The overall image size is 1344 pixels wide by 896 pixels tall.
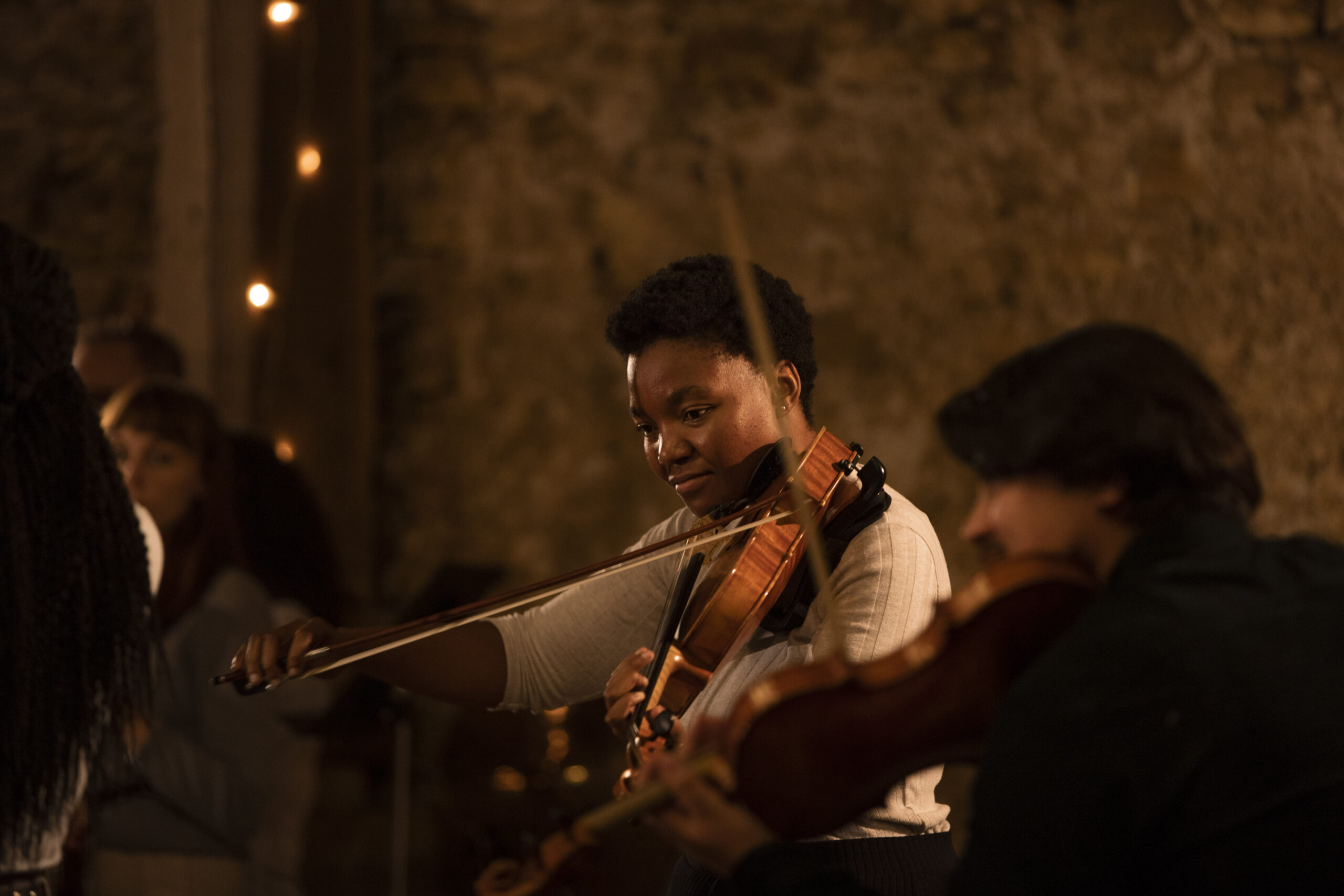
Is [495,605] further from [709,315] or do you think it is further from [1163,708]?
[1163,708]

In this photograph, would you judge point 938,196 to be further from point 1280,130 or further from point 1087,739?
point 1087,739

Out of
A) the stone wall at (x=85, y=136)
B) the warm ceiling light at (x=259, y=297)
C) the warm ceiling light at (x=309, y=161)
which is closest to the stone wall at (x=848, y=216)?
the warm ceiling light at (x=309, y=161)

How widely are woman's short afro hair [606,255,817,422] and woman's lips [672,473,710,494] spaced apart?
15cm

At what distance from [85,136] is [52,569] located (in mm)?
2682

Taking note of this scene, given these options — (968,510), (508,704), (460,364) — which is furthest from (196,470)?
(968,510)

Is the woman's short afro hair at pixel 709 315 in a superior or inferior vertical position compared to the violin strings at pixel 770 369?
superior

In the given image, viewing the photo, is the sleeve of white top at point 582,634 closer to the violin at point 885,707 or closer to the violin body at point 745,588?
the violin body at point 745,588

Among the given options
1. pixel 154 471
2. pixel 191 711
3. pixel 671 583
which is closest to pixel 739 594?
pixel 671 583

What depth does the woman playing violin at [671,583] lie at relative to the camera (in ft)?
4.26

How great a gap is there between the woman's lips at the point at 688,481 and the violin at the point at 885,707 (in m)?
0.54

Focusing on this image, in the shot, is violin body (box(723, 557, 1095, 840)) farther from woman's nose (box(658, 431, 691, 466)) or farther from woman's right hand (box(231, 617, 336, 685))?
woman's right hand (box(231, 617, 336, 685))

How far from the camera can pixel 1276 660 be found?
0.81 meters

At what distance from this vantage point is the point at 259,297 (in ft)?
10.4

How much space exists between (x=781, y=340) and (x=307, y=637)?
67 cm
